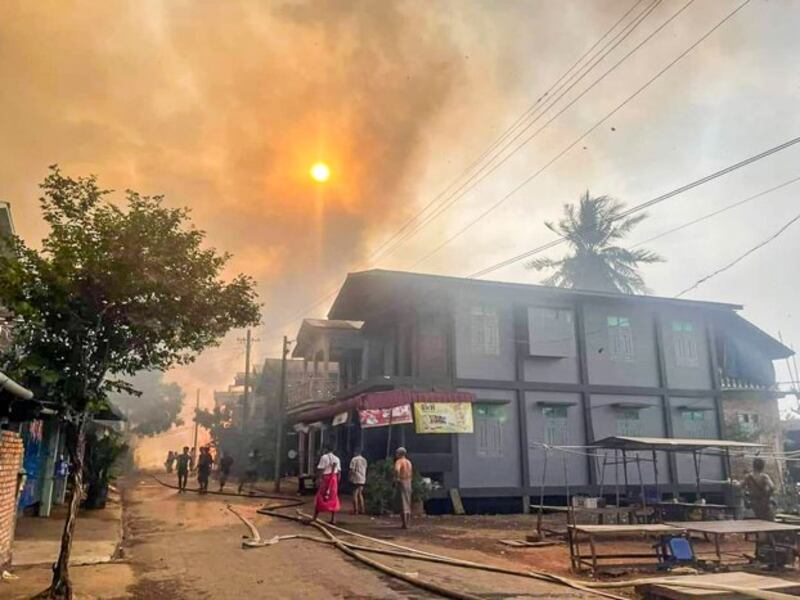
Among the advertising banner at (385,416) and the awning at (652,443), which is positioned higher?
the advertising banner at (385,416)

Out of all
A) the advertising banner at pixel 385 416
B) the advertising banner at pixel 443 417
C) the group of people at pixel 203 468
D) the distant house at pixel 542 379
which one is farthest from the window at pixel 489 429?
the group of people at pixel 203 468

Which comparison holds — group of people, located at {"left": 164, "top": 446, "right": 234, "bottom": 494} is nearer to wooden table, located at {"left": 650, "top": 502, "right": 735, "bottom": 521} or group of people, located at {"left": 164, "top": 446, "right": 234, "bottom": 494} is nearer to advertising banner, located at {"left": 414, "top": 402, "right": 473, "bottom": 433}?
advertising banner, located at {"left": 414, "top": 402, "right": 473, "bottom": 433}

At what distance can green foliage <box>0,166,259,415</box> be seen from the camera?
7.66m

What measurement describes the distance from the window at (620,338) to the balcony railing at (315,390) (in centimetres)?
1270

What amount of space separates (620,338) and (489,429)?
648cm

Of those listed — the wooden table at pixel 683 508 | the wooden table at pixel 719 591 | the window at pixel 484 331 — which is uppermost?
the window at pixel 484 331

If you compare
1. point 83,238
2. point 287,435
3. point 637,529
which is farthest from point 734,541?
point 287,435

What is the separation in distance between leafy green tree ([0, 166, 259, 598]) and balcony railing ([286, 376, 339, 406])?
19904mm

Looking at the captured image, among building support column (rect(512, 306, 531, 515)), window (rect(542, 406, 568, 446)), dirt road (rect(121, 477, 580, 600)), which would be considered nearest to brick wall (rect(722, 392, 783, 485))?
window (rect(542, 406, 568, 446))

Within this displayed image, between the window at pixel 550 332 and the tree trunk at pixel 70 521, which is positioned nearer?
the tree trunk at pixel 70 521

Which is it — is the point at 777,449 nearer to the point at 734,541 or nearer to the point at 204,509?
the point at 734,541

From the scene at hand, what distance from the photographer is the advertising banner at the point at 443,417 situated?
60.5 ft

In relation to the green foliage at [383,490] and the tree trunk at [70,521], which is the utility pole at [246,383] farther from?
the tree trunk at [70,521]

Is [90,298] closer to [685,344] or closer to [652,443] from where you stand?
[652,443]
